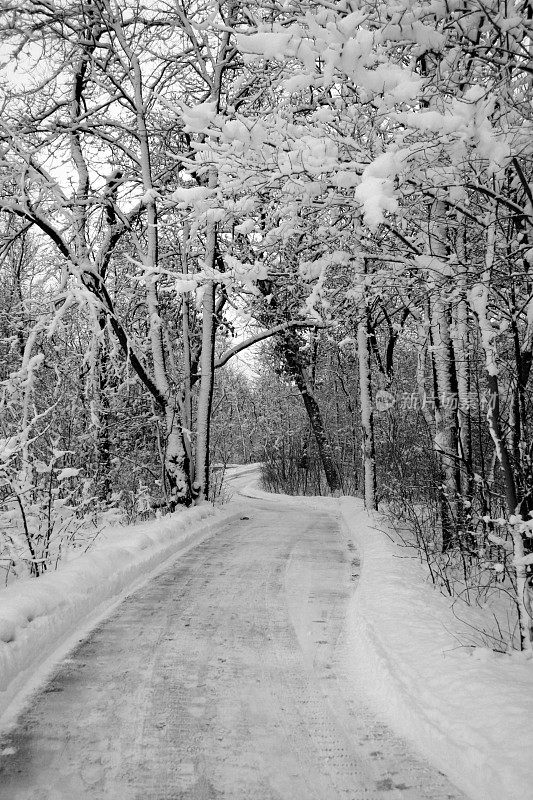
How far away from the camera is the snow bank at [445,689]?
2512 millimetres

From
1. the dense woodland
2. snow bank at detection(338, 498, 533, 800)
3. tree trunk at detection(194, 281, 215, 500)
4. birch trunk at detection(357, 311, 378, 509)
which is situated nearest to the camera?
snow bank at detection(338, 498, 533, 800)

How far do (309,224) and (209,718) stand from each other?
15.0ft

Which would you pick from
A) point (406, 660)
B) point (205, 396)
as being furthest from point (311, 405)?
point (406, 660)

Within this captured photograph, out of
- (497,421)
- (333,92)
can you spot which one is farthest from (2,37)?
(497,421)

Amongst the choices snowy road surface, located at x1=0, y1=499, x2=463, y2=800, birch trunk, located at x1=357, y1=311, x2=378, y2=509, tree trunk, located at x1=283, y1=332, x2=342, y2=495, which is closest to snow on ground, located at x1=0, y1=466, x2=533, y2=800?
snowy road surface, located at x1=0, y1=499, x2=463, y2=800

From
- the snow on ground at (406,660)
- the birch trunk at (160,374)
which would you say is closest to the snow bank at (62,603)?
the snow on ground at (406,660)

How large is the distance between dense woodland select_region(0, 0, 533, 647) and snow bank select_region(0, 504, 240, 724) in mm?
560

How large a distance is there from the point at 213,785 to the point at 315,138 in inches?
149

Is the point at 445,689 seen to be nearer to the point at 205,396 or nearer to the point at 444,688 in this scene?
the point at 444,688

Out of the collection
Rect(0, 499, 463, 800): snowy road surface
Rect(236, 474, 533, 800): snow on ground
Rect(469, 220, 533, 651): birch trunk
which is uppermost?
Rect(469, 220, 533, 651): birch trunk

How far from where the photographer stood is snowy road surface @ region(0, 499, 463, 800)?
2.53m

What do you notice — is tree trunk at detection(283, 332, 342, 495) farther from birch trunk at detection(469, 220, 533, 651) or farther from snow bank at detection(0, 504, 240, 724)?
birch trunk at detection(469, 220, 533, 651)

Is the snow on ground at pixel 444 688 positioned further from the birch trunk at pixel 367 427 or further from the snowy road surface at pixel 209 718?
the birch trunk at pixel 367 427

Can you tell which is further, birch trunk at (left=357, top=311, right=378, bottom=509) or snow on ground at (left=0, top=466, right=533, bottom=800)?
birch trunk at (left=357, top=311, right=378, bottom=509)
